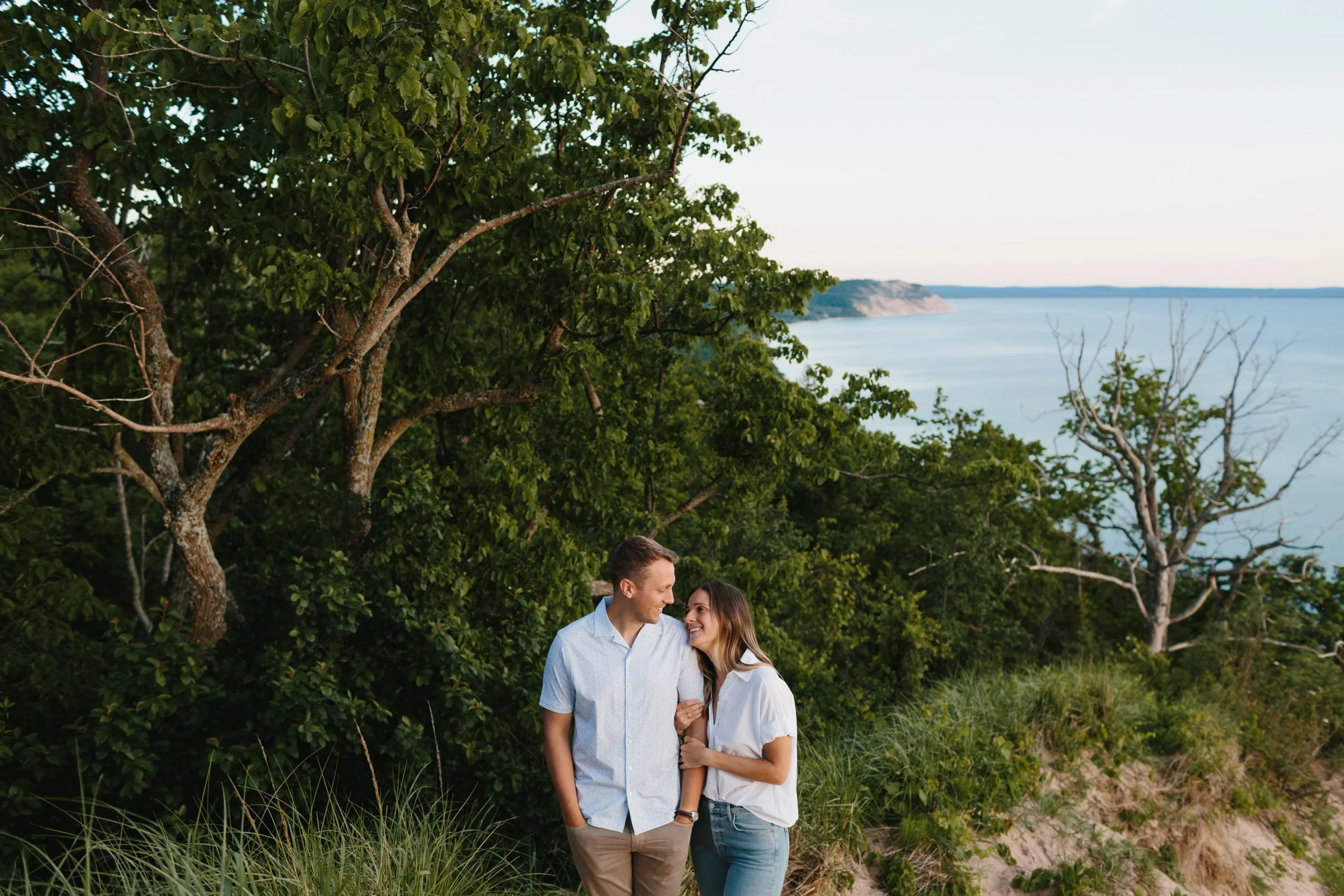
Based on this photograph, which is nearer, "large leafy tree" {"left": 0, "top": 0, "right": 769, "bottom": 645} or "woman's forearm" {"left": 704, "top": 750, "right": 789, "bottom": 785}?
"woman's forearm" {"left": 704, "top": 750, "right": 789, "bottom": 785}

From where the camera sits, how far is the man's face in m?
3.03

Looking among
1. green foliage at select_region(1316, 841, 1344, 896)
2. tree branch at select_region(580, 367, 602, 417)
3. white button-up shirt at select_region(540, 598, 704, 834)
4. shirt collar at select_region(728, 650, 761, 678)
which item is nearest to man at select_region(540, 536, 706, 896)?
white button-up shirt at select_region(540, 598, 704, 834)

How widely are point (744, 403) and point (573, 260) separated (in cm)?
289

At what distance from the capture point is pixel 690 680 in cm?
323

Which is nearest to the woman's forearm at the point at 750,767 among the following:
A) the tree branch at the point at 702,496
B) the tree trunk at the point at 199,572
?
the tree trunk at the point at 199,572

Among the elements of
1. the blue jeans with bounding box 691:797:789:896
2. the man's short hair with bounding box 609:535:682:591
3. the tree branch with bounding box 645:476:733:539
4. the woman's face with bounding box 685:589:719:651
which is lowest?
the tree branch with bounding box 645:476:733:539

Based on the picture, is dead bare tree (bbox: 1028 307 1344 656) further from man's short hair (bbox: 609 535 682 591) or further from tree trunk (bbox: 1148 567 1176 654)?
man's short hair (bbox: 609 535 682 591)

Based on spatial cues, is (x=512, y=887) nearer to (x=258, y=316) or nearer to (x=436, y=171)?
(x=436, y=171)

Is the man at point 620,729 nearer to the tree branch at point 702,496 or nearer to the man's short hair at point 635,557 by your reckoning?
the man's short hair at point 635,557

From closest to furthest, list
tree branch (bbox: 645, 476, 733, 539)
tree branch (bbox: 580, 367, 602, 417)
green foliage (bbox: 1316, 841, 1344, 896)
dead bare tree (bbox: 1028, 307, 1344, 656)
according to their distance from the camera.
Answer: green foliage (bbox: 1316, 841, 1344, 896)
tree branch (bbox: 580, 367, 602, 417)
tree branch (bbox: 645, 476, 733, 539)
dead bare tree (bbox: 1028, 307, 1344, 656)

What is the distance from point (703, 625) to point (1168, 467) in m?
22.6

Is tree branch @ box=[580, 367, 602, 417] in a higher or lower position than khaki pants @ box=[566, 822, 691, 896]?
higher

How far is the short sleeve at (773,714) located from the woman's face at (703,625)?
0.24 m

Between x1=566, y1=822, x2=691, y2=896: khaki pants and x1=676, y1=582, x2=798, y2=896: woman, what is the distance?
6.9 inches
